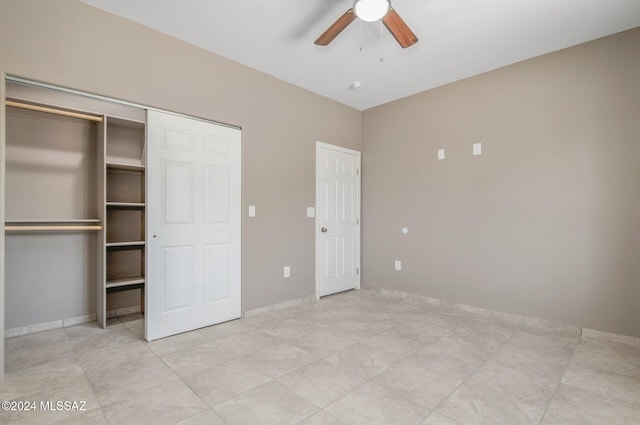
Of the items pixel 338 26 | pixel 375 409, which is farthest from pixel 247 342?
pixel 338 26

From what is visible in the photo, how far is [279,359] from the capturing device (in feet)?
7.97

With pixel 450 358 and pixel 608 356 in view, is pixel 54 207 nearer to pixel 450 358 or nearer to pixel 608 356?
pixel 450 358

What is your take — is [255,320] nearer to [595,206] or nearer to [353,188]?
[353,188]

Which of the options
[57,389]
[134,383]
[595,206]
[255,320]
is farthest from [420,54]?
[57,389]

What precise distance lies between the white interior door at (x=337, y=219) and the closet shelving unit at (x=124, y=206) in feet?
6.89

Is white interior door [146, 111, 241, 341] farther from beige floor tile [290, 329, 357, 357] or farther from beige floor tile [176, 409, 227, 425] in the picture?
beige floor tile [176, 409, 227, 425]

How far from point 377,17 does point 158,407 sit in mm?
2759

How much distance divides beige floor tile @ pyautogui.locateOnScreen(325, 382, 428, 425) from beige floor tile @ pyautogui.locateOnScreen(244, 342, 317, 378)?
0.52 meters

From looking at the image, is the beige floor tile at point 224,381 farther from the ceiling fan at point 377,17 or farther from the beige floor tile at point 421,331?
the ceiling fan at point 377,17

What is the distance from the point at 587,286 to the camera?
9.63 feet

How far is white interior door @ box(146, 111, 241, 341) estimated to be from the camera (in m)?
2.81

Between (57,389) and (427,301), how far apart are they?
12.0 ft

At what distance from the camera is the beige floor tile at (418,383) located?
193cm

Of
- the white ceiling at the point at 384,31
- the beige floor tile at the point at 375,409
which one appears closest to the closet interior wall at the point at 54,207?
the white ceiling at the point at 384,31
